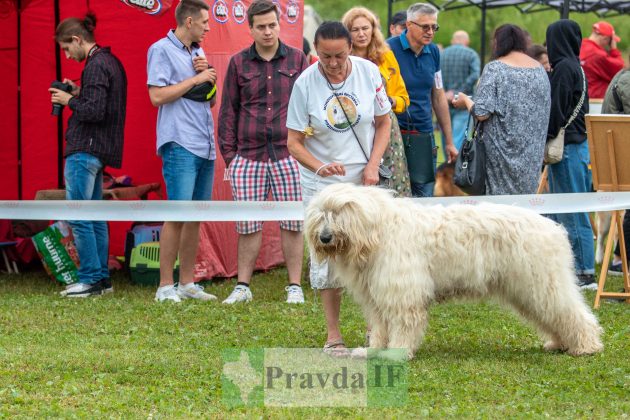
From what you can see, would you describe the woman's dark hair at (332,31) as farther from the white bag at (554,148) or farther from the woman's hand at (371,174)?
the white bag at (554,148)

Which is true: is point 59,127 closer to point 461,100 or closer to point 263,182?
point 263,182

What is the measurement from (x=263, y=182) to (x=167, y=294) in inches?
45.3

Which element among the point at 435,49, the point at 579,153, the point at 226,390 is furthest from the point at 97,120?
the point at 579,153

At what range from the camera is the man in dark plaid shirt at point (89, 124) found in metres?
7.86

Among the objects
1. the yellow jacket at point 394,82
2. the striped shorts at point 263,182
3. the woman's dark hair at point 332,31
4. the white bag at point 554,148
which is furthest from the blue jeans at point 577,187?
the woman's dark hair at point 332,31

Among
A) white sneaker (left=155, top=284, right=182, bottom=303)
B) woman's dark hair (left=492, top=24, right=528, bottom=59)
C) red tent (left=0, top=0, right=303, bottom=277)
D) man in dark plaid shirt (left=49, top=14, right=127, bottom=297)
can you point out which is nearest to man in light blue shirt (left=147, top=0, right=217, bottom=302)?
white sneaker (left=155, top=284, right=182, bottom=303)

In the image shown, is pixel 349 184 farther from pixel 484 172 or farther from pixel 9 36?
pixel 9 36

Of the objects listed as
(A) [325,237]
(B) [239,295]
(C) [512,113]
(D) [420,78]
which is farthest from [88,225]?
(C) [512,113]

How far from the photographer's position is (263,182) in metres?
7.82

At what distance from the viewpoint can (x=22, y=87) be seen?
9.72m

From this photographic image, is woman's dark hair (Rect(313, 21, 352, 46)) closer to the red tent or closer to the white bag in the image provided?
the white bag

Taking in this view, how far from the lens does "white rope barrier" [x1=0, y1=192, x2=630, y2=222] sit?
7.44 meters

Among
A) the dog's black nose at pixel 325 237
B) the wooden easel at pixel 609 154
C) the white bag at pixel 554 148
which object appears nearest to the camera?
the dog's black nose at pixel 325 237

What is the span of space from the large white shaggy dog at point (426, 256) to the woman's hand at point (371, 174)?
0.23 metres
